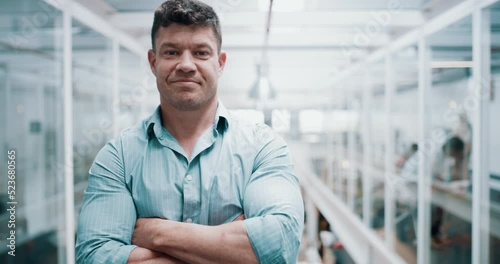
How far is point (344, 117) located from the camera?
220 inches

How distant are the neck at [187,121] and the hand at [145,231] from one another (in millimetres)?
214

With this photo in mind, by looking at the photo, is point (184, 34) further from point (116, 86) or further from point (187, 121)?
point (116, 86)

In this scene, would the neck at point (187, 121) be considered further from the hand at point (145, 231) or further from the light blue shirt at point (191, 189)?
the hand at point (145, 231)

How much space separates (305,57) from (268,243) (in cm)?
339

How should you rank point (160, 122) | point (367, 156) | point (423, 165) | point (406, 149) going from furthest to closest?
point (367, 156)
point (406, 149)
point (423, 165)
point (160, 122)

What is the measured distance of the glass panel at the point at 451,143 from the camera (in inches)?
88.3

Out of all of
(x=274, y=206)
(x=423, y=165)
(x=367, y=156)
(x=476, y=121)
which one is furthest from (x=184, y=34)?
(x=367, y=156)

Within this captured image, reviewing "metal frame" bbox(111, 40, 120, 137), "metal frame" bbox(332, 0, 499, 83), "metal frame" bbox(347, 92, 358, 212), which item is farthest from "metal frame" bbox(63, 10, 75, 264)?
"metal frame" bbox(347, 92, 358, 212)

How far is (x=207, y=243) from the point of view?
0.89 metres

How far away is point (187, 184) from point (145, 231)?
150 mm

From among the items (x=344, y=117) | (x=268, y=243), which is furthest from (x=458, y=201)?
(x=344, y=117)

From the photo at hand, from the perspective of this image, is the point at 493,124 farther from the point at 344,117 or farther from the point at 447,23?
the point at 344,117

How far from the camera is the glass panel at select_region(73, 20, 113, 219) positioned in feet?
7.81

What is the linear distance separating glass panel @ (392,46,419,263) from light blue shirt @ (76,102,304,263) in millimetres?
2189
